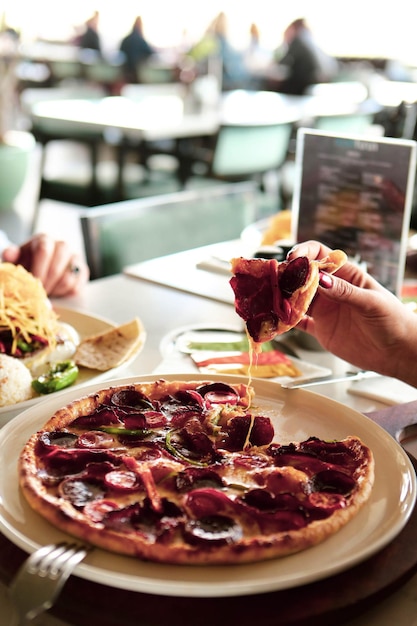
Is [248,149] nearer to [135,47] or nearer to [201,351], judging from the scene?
[201,351]

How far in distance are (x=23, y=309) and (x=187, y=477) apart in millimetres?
717

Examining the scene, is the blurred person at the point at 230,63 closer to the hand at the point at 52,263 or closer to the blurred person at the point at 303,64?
the blurred person at the point at 303,64

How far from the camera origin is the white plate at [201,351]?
161 centimetres

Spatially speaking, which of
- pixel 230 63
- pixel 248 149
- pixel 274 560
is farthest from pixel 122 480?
pixel 230 63

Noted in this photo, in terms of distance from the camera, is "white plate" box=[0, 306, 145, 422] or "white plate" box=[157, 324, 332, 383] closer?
"white plate" box=[0, 306, 145, 422]

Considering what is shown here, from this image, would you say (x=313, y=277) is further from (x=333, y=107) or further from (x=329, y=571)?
(x=333, y=107)

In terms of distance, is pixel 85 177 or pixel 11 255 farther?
pixel 85 177

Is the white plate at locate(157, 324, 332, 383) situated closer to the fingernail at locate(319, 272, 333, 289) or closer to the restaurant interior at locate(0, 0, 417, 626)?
the restaurant interior at locate(0, 0, 417, 626)

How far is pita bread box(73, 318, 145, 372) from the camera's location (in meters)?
1.56

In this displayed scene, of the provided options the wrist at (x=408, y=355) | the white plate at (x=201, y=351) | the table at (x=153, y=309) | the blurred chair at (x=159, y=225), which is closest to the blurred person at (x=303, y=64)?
the blurred chair at (x=159, y=225)

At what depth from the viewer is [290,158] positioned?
21.9 ft

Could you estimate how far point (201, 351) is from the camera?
5.61 ft

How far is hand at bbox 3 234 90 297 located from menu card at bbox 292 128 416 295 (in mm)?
649

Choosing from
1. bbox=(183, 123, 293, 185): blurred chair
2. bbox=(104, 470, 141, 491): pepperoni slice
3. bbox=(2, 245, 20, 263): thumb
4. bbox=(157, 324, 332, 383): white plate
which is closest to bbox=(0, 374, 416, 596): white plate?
bbox=(104, 470, 141, 491): pepperoni slice
